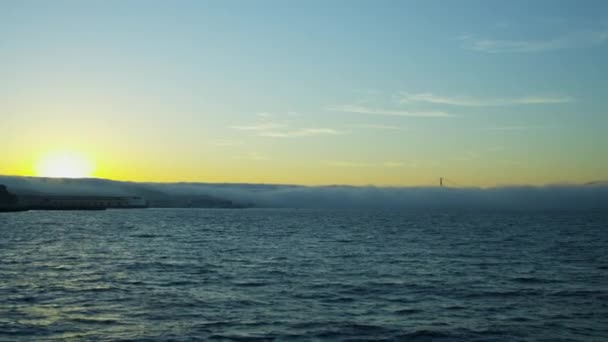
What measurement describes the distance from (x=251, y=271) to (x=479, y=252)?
3107 centimetres

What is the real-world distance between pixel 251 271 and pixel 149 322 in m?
20.5

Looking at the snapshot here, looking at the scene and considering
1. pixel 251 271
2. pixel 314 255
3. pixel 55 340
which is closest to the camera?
pixel 55 340

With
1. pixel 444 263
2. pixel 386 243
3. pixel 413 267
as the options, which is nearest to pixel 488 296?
pixel 413 267

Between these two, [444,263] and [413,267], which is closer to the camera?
[413,267]

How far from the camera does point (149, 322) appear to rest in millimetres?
27312

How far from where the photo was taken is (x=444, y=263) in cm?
5434

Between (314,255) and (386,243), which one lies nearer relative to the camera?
(314,255)

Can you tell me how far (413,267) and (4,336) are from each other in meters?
34.8

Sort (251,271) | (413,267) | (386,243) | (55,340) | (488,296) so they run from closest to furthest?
(55,340) → (488,296) → (251,271) → (413,267) → (386,243)

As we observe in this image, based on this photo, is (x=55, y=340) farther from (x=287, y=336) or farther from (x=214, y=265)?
(x=214, y=265)

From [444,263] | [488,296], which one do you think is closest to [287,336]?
[488,296]

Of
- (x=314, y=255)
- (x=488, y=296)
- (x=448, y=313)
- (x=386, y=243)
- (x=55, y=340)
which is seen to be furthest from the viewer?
(x=386, y=243)

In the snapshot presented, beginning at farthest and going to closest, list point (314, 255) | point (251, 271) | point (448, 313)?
point (314, 255)
point (251, 271)
point (448, 313)

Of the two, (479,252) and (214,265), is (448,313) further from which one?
(479,252)
